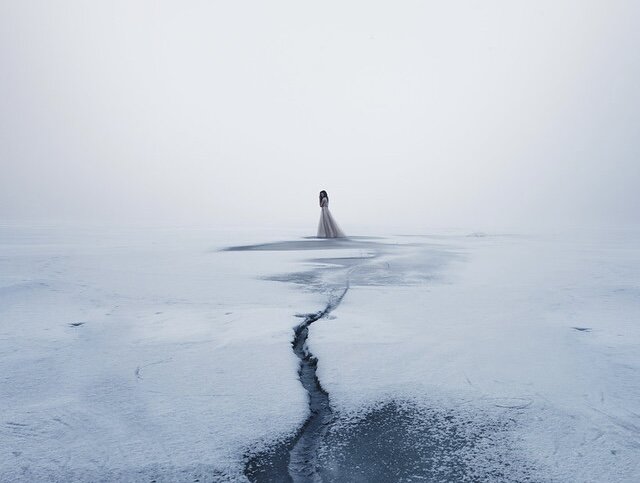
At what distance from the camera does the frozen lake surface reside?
191cm

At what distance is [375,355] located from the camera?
3221mm

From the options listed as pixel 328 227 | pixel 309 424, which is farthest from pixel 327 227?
pixel 309 424

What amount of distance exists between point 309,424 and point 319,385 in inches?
19.4

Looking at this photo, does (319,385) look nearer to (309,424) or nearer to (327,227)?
(309,424)

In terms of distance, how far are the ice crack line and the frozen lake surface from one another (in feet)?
0.04

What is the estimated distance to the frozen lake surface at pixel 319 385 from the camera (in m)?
1.91

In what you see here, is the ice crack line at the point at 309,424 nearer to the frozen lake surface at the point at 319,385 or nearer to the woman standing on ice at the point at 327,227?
the frozen lake surface at the point at 319,385

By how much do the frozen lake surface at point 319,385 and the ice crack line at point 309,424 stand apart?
1 cm

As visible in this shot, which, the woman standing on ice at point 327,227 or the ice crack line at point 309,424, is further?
the woman standing on ice at point 327,227

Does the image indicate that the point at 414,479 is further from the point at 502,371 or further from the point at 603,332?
the point at 603,332

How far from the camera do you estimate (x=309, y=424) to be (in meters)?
2.25

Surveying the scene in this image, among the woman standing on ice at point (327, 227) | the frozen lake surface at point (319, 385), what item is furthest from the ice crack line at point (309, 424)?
the woman standing on ice at point (327, 227)

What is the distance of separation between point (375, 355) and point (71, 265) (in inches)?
269

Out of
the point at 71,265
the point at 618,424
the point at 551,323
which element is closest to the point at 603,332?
the point at 551,323
